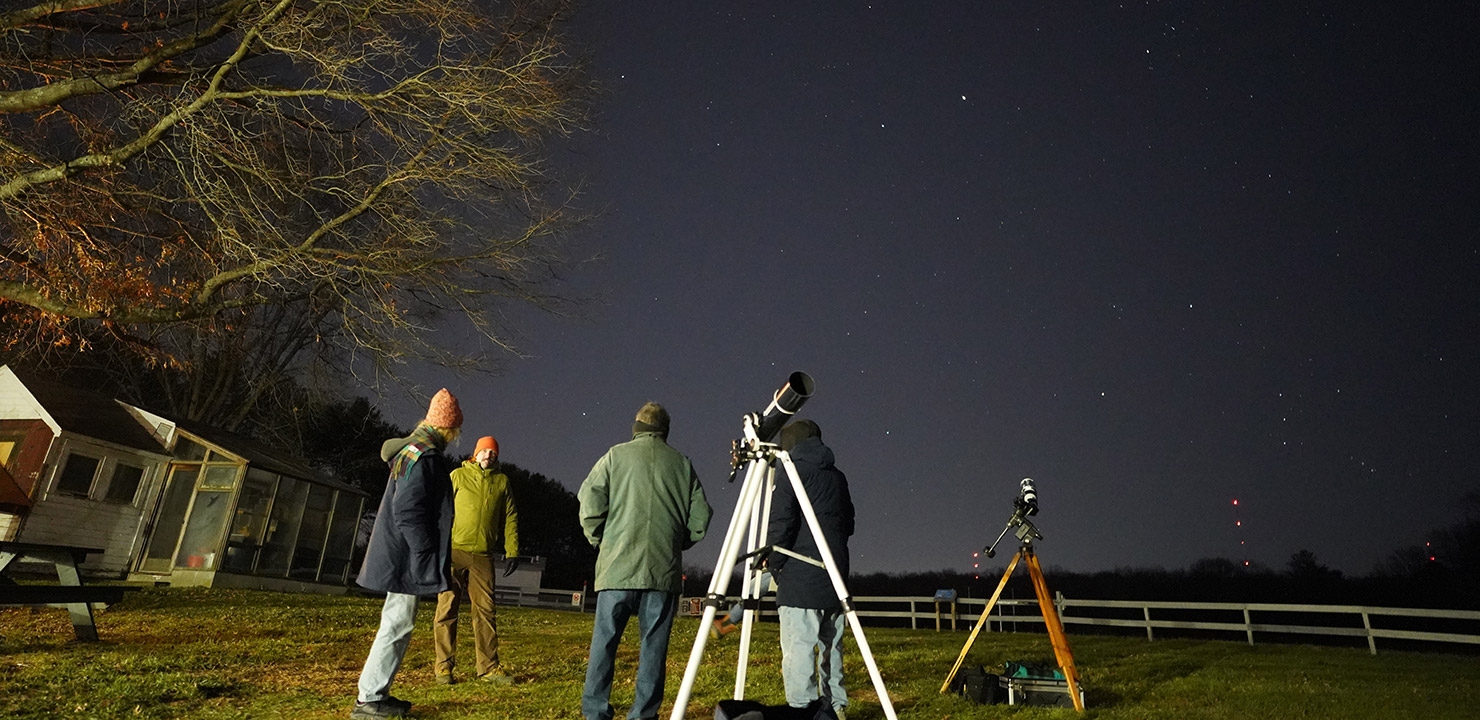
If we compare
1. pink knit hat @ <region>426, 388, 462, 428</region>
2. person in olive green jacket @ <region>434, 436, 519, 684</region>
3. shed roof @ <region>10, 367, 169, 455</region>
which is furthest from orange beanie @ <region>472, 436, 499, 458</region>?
shed roof @ <region>10, 367, 169, 455</region>

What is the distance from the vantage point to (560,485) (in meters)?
58.1

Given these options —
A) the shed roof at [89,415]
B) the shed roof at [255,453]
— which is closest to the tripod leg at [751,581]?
the shed roof at [255,453]

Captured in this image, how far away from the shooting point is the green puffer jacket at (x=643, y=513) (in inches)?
178

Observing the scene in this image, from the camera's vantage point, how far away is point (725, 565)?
3.57 m

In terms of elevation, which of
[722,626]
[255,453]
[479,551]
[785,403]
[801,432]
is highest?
[255,453]

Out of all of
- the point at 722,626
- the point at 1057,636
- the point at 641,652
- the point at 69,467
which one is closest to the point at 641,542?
the point at 641,652

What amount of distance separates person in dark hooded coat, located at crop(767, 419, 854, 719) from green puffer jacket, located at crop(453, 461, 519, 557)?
2.42m

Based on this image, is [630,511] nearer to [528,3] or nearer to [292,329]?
[528,3]

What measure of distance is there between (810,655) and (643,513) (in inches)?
58.3

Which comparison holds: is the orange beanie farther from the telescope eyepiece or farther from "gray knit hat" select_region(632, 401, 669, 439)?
the telescope eyepiece

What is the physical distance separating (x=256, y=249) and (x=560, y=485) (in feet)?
164

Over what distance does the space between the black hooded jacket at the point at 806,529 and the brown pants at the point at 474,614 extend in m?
2.71

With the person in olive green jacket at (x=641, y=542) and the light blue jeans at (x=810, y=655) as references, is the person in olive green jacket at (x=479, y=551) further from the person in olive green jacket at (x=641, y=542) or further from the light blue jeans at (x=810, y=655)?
the light blue jeans at (x=810, y=655)

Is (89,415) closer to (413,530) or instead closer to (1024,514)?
(413,530)
